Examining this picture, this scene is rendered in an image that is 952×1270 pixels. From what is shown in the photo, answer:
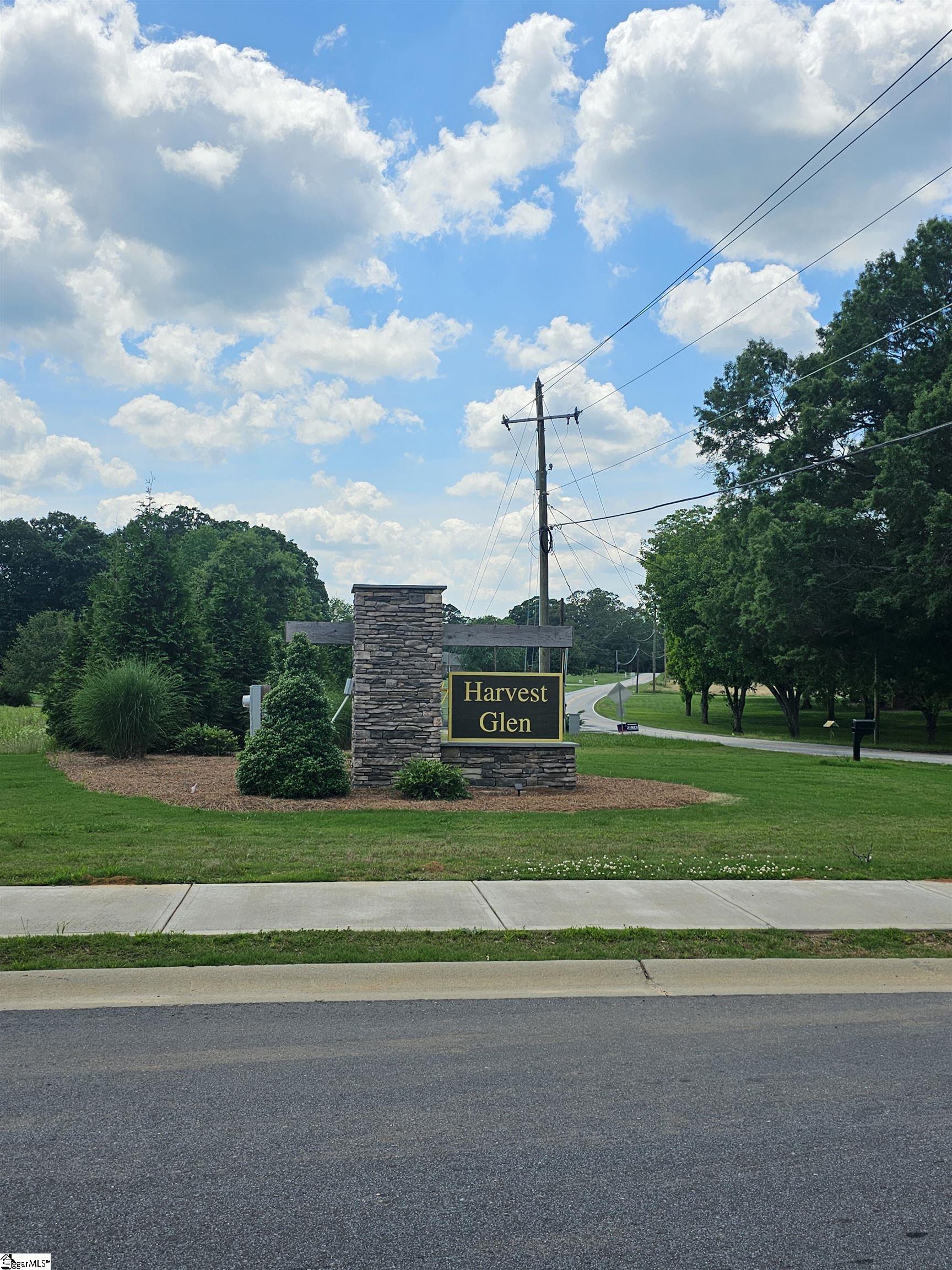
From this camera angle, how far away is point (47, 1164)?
12.2ft

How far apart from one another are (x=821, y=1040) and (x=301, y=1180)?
10.1 feet

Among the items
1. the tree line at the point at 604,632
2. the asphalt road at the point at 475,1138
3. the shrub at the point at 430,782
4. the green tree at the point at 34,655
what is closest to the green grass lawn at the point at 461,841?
the shrub at the point at 430,782

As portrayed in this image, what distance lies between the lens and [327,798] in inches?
569

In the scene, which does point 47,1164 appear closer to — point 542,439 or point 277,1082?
point 277,1082

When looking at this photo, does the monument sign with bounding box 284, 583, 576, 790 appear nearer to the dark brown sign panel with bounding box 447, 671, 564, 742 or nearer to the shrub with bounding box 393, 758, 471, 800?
the dark brown sign panel with bounding box 447, 671, 564, 742

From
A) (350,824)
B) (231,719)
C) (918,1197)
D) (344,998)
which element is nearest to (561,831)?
(350,824)

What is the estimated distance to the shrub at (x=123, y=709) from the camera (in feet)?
62.4

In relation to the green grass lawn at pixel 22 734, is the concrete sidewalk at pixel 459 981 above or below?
below

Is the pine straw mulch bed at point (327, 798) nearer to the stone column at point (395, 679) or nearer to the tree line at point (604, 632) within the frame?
the stone column at point (395, 679)

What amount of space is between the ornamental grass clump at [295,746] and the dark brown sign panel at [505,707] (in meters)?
2.31

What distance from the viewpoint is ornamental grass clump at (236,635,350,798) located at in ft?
47.3

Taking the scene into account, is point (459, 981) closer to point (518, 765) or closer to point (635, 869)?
point (635, 869)

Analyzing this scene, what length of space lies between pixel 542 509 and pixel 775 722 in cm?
4175

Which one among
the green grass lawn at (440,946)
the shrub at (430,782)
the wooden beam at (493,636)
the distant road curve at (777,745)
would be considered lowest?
the distant road curve at (777,745)
